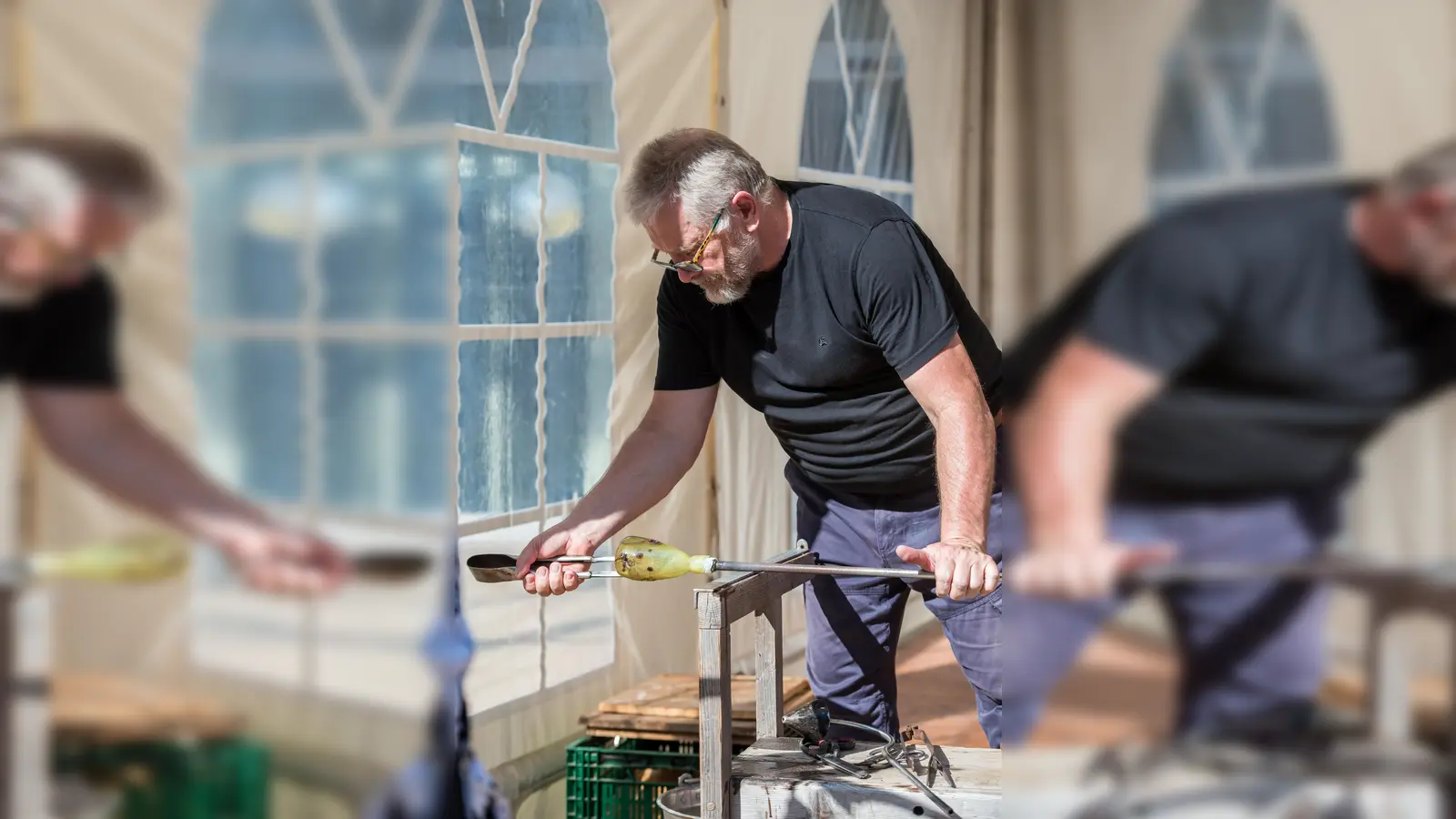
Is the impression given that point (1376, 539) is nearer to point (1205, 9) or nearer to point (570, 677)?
point (1205, 9)

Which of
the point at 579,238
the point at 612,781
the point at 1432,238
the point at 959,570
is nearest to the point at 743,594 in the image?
the point at 959,570

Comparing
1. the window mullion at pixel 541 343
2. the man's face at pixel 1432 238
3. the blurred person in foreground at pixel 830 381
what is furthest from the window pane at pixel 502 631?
the man's face at pixel 1432 238

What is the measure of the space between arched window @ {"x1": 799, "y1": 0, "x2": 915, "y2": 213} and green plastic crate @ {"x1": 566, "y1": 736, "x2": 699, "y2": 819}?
1672 millimetres

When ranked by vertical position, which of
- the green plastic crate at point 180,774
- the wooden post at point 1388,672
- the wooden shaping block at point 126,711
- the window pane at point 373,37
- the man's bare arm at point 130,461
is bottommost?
the green plastic crate at point 180,774

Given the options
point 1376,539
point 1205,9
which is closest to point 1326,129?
point 1205,9

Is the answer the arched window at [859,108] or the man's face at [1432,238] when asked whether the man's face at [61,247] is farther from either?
the arched window at [859,108]

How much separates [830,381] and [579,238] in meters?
0.77

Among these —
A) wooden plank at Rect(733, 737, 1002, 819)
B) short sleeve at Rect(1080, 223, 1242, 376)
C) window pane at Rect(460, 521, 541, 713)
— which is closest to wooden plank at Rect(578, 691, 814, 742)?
window pane at Rect(460, 521, 541, 713)

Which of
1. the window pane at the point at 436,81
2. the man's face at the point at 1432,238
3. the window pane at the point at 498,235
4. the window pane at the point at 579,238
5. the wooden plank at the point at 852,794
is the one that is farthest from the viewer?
the window pane at the point at 579,238

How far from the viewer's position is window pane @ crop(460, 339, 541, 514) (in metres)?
2.26

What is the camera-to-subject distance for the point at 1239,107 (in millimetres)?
530

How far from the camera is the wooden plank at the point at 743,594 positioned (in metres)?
1.73

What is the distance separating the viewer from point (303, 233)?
0.59 meters

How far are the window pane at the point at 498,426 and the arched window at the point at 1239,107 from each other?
179cm
